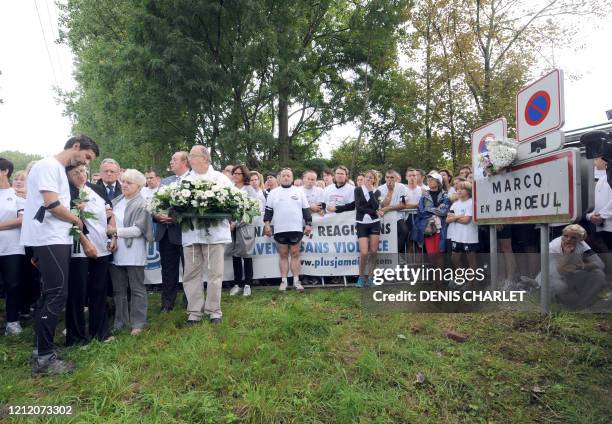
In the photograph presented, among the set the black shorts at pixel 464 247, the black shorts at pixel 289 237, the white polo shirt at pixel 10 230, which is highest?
the white polo shirt at pixel 10 230

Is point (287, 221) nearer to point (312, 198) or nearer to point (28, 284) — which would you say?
point (312, 198)

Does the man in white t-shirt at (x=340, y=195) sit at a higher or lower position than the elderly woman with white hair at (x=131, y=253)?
higher

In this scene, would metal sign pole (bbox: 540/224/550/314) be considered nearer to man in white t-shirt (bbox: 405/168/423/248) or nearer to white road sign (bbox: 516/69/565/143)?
white road sign (bbox: 516/69/565/143)

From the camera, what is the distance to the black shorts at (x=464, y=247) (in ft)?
20.4

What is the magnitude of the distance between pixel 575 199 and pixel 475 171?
5.73 feet

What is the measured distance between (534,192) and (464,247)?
236 cm

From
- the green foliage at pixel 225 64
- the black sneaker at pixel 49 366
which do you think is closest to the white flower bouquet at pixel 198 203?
the black sneaker at pixel 49 366

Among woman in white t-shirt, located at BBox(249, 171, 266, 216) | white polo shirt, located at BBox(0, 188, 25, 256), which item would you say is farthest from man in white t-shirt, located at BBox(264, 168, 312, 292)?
white polo shirt, located at BBox(0, 188, 25, 256)

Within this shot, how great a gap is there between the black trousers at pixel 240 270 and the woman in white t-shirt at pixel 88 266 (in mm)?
2541

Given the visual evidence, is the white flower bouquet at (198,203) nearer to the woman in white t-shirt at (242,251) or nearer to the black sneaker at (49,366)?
the black sneaker at (49,366)

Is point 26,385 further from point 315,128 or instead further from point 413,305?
point 315,128

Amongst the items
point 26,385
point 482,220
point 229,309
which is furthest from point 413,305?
point 26,385

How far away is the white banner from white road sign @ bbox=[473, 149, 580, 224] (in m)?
2.53

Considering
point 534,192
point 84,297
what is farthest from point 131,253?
point 534,192
